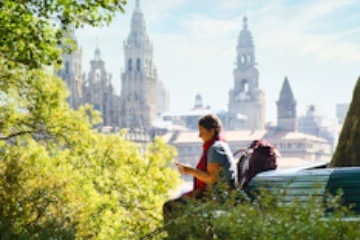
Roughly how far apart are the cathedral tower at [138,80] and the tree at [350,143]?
96478mm

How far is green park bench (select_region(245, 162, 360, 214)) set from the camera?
4383 mm

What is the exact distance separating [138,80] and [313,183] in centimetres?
10946

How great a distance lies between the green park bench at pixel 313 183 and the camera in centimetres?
438

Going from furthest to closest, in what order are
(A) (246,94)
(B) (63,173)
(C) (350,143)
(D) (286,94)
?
(A) (246,94) < (D) (286,94) < (B) (63,173) < (C) (350,143)

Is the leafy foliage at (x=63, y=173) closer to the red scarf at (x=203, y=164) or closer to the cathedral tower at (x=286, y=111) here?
the red scarf at (x=203, y=164)

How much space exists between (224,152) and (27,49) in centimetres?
433

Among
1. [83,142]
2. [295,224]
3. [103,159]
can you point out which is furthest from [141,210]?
[295,224]

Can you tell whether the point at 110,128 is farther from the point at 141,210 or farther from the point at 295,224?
the point at 295,224

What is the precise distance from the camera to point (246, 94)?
130500 mm

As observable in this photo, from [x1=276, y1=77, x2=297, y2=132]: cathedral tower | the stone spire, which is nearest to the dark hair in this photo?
[x1=276, y1=77, x2=297, y2=132]: cathedral tower

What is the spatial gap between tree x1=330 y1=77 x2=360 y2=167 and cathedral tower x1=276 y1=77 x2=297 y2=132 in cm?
10297

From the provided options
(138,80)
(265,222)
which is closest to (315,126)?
(138,80)

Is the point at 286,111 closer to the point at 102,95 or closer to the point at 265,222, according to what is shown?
the point at 102,95

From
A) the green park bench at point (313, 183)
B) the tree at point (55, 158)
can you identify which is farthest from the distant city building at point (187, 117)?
the green park bench at point (313, 183)
